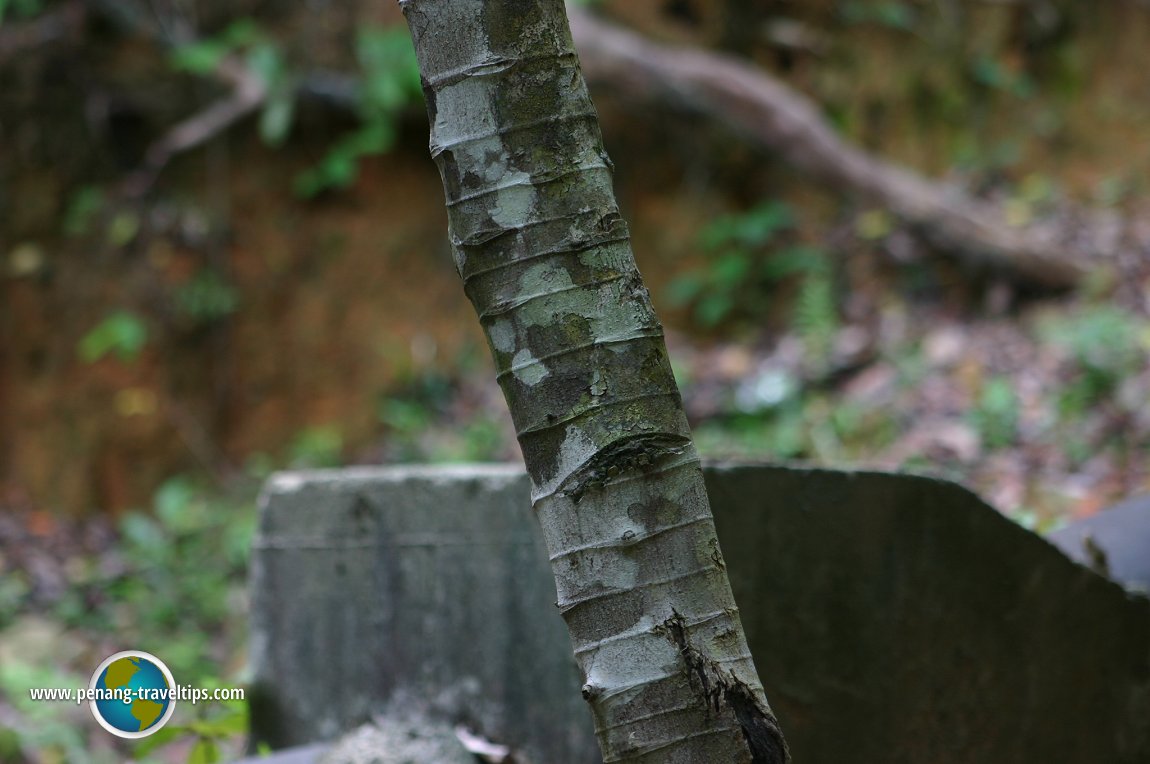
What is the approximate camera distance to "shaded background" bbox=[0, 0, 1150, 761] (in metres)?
6.10

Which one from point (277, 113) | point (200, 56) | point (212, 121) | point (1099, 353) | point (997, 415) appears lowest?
point (997, 415)

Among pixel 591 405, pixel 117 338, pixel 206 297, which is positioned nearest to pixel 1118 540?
pixel 591 405

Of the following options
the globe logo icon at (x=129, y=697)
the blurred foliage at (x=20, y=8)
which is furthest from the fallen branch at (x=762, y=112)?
the globe logo icon at (x=129, y=697)

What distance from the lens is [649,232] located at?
6.61 m

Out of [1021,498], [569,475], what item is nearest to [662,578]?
[569,475]

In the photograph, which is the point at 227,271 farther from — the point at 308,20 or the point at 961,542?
the point at 961,542

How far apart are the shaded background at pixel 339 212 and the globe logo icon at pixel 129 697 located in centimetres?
354

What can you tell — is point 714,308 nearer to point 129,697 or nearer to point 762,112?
point 762,112

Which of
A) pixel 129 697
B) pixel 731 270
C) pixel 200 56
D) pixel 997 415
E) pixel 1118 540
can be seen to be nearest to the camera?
pixel 129 697

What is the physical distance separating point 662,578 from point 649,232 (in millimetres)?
5586

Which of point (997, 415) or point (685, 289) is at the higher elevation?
point (685, 289)

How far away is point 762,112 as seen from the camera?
5.95 meters

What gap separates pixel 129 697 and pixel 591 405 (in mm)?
1423

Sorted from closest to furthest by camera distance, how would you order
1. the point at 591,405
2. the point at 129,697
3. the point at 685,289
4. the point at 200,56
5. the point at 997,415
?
the point at 591,405 < the point at 129,697 < the point at 997,415 < the point at 200,56 < the point at 685,289
